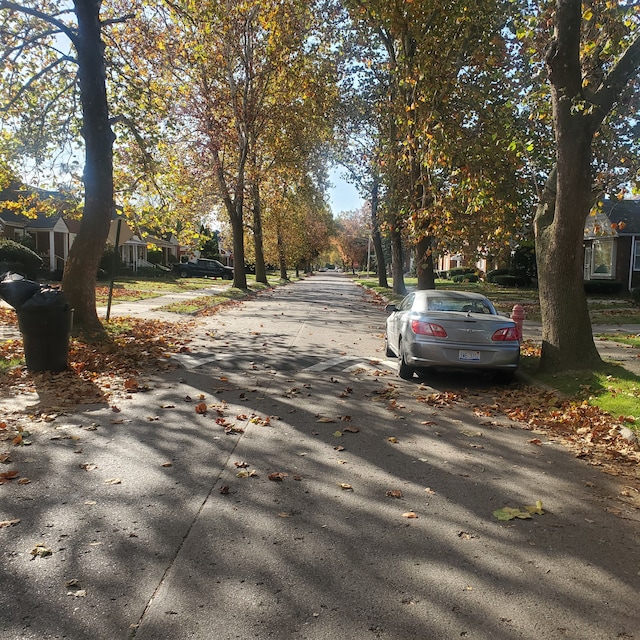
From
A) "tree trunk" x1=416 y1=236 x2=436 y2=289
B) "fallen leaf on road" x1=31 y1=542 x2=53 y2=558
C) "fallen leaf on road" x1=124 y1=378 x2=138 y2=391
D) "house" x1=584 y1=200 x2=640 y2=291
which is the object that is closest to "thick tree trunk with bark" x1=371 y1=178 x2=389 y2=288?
"tree trunk" x1=416 y1=236 x2=436 y2=289

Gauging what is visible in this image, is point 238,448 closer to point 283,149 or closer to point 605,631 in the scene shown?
point 605,631

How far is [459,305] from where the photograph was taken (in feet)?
32.0

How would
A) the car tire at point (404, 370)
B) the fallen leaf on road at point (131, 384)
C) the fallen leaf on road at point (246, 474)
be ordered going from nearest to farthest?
the fallen leaf on road at point (246, 474) → the fallen leaf on road at point (131, 384) → the car tire at point (404, 370)

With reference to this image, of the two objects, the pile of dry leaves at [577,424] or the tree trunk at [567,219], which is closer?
the pile of dry leaves at [577,424]

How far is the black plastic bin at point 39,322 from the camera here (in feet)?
28.7

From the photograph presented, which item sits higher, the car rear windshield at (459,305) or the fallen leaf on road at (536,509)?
the car rear windshield at (459,305)

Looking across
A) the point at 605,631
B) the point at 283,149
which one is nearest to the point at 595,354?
the point at 605,631

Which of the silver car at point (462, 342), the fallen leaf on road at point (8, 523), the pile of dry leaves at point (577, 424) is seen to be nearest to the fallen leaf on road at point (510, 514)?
the pile of dry leaves at point (577, 424)

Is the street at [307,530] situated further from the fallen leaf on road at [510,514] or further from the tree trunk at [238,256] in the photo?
the tree trunk at [238,256]

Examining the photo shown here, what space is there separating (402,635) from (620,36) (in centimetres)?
1015

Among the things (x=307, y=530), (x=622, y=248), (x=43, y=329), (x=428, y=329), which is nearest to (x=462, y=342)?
(x=428, y=329)

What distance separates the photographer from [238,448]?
569 centimetres

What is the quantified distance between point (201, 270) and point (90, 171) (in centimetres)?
3985

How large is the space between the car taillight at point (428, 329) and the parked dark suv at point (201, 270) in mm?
44476
